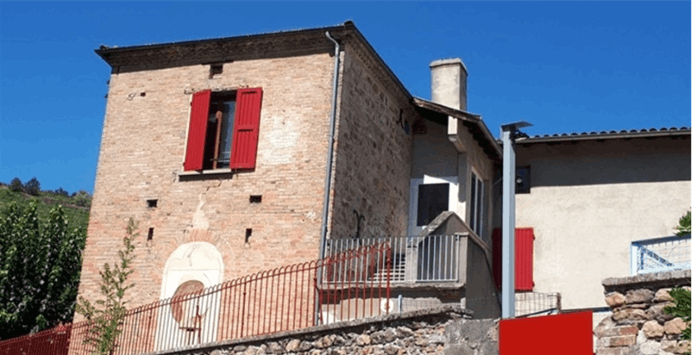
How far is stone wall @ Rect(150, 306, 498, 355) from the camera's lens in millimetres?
10242

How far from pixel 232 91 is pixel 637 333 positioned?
416 inches

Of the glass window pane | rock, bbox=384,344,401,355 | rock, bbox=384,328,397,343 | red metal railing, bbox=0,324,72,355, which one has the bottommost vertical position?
red metal railing, bbox=0,324,72,355

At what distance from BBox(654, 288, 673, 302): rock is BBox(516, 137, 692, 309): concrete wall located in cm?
1065

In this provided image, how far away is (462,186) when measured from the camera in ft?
62.6

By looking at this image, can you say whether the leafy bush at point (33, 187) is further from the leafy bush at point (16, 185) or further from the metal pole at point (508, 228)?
the metal pole at point (508, 228)

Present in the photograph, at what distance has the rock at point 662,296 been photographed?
8915 millimetres

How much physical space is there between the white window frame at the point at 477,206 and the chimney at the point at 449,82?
5.80 feet

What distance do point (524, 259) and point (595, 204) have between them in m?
2.09

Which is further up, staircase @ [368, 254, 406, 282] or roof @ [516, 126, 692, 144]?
roof @ [516, 126, 692, 144]

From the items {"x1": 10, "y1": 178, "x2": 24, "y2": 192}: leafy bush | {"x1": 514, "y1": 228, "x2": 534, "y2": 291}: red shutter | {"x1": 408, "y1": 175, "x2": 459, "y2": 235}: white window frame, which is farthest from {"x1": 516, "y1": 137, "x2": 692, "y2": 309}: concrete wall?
{"x1": 10, "y1": 178, "x2": 24, "y2": 192}: leafy bush

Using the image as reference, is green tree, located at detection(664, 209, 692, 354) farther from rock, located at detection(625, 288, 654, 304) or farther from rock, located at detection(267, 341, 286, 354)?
rock, located at detection(267, 341, 286, 354)

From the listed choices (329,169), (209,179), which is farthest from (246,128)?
(329,169)

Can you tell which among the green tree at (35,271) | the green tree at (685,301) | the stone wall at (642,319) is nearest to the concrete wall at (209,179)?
the green tree at (35,271)

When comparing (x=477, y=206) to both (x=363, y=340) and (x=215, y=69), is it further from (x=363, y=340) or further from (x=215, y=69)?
(x=363, y=340)
